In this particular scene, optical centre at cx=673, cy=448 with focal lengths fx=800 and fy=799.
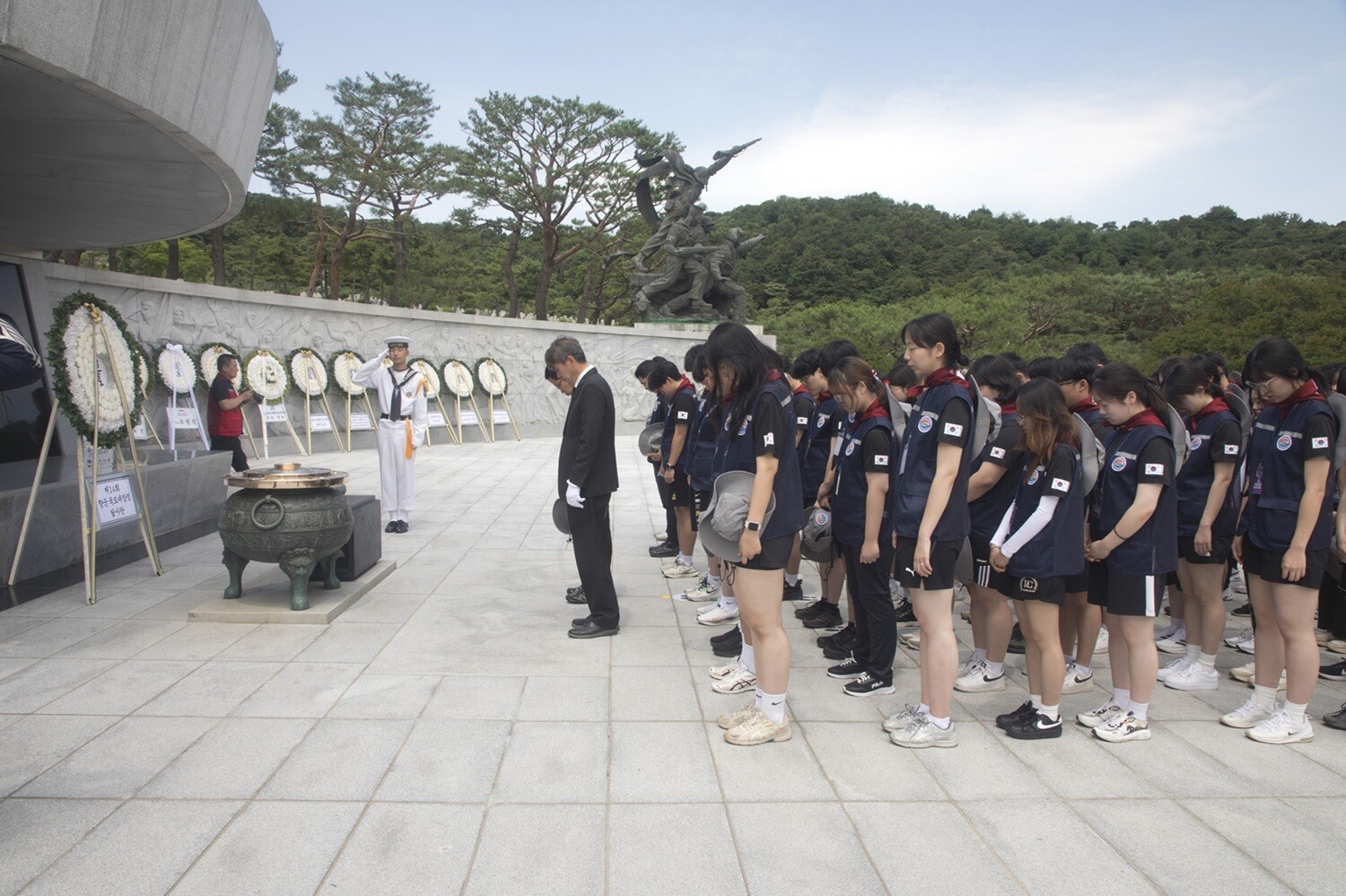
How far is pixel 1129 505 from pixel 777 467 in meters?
1.64

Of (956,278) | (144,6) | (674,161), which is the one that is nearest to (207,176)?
(144,6)

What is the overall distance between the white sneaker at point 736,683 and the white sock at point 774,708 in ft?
1.62

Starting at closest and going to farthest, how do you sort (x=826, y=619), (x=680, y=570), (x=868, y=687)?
(x=868, y=687), (x=826, y=619), (x=680, y=570)

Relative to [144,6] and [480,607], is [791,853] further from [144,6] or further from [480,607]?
[144,6]

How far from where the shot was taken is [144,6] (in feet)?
13.4

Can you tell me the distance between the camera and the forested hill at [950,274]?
1861cm

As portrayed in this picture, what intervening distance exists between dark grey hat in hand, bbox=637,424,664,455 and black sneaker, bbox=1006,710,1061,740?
12.8ft

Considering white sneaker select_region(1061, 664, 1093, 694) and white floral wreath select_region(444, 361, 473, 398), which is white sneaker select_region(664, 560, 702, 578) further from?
white floral wreath select_region(444, 361, 473, 398)

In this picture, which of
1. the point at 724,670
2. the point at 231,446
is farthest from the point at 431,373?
the point at 724,670

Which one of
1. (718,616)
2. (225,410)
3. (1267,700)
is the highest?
(225,410)

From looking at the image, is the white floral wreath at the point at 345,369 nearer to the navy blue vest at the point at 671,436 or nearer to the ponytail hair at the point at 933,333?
the navy blue vest at the point at 671,436

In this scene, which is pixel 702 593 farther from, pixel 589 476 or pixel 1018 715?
pixel 1018 715

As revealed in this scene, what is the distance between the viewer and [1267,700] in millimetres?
3754

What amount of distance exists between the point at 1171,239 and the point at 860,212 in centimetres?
1679
